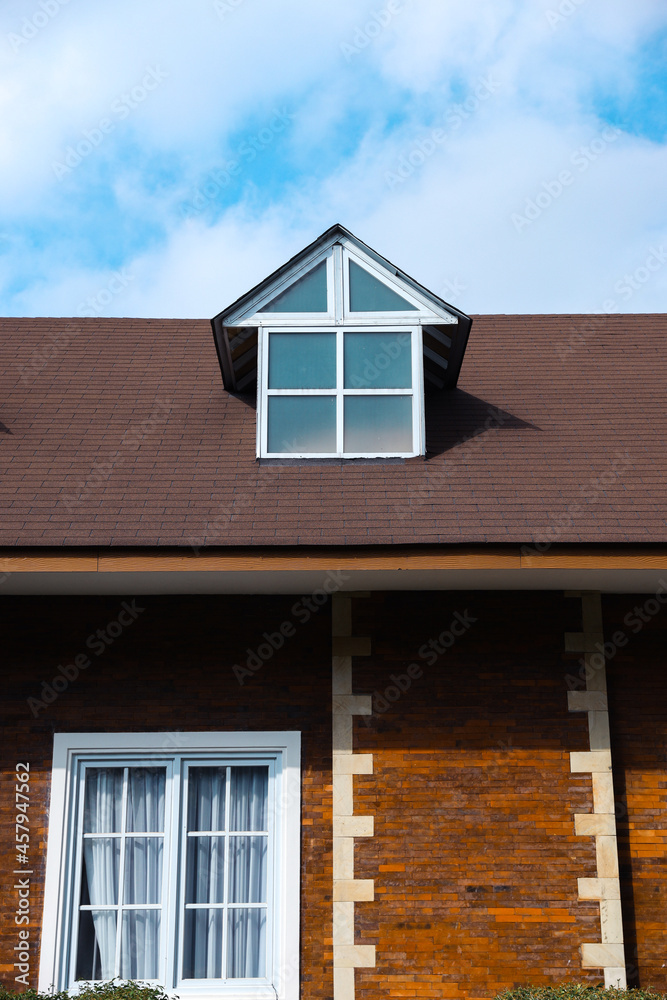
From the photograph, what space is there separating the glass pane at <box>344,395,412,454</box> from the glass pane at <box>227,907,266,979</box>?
4.14m

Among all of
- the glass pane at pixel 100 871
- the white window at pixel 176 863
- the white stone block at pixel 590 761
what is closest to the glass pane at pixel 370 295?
the white window at pixel 176 863

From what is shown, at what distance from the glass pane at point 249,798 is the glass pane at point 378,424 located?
307 centimetres

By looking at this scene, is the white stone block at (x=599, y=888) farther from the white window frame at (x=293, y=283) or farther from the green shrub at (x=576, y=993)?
the white window frame at (x=293, y=283)

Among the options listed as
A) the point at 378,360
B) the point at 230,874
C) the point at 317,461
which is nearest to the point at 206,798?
the point at 230,874

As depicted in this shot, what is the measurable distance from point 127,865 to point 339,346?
509 centimetres

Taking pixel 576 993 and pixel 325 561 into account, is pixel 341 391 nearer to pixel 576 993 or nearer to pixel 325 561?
pixel 325 561

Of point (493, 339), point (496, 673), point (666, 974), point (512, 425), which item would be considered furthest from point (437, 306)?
point (666, 974)

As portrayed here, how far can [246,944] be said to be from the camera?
7371 mm

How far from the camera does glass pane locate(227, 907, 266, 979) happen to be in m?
7.32

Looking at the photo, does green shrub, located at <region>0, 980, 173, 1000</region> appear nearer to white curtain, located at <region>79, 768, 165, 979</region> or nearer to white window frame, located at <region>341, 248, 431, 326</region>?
white curtain, located at <region>79, 768, 165, 979</region>

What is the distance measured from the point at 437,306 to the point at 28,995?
22.6 feet

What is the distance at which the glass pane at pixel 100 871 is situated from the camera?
7.46 meters

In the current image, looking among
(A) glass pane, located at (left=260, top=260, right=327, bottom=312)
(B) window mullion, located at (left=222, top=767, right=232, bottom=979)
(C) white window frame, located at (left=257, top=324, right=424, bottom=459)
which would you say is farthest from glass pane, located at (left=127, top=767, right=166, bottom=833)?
(A) glass pane, located at (left=260, top=260, right=327, bottom=312)

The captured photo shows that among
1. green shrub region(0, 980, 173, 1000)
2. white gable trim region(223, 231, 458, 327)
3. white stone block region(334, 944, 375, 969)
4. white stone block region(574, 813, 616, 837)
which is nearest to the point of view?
green shrub region(0, 980, 173, 1000)
